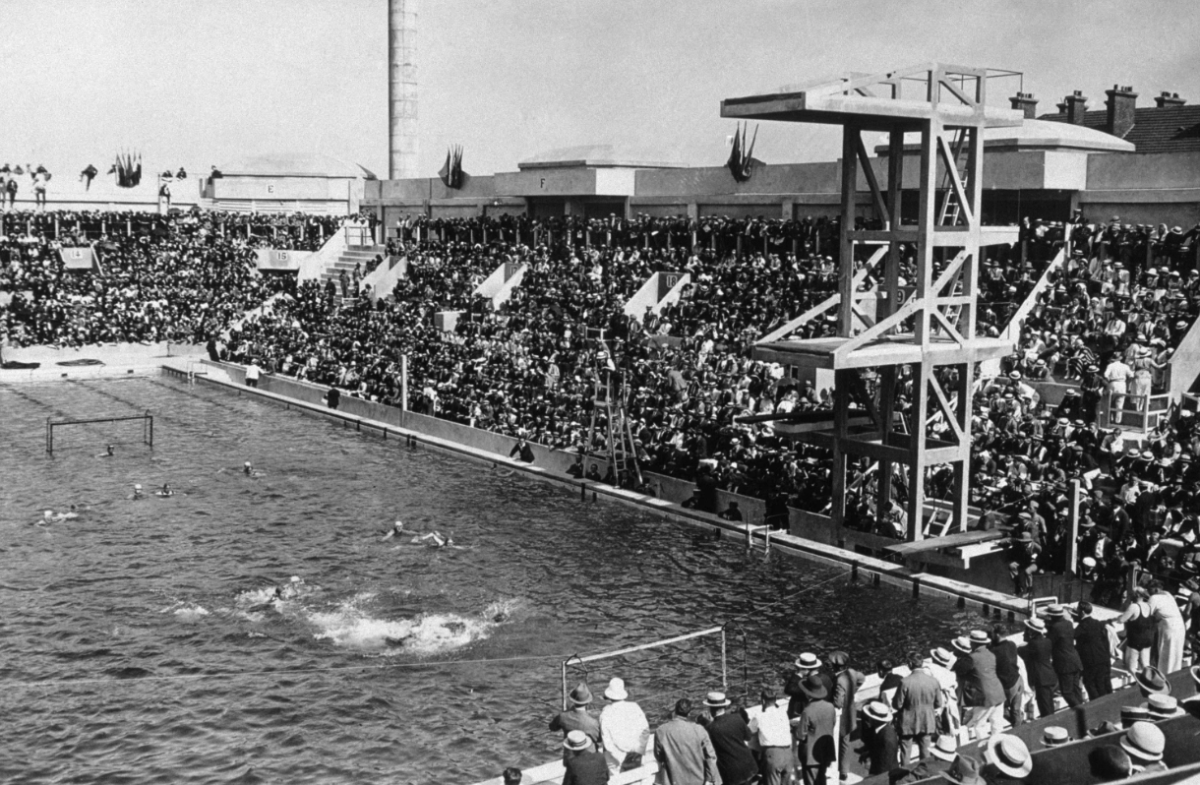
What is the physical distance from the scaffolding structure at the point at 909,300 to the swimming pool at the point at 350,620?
2398 mm

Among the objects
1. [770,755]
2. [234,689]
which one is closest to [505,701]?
[234,689]

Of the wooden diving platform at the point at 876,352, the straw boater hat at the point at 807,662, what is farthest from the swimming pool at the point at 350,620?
the straw boater hat at the point at 807,662

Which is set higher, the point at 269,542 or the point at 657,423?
the point at 657,423

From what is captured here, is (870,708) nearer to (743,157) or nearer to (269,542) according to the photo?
(269,542)

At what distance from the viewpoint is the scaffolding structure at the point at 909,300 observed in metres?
22.2

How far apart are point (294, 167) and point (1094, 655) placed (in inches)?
3100

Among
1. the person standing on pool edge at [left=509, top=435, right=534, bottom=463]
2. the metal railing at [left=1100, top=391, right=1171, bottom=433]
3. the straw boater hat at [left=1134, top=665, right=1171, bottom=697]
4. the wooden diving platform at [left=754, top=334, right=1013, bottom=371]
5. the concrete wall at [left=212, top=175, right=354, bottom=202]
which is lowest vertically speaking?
the person standing on pool edge at [left=509, top=435, right=534, bottom=463]

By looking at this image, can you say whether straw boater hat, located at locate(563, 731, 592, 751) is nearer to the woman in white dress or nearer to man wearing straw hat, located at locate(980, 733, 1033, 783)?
man wearing straw hat, located at locate(980, 733, 1033, 783)

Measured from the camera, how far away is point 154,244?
7094cm

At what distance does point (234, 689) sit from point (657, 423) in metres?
14.7

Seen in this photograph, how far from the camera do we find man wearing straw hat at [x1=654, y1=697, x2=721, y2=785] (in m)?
11.5

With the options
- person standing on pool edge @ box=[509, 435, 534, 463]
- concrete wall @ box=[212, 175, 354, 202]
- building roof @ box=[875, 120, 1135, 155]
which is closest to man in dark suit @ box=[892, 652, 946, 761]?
person standing on pool edge @ box=[509, 435, 534, 463]

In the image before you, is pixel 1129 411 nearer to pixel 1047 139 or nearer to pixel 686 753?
pixel 1047 139

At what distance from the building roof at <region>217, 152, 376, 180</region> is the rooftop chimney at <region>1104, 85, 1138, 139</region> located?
53.6 meters
